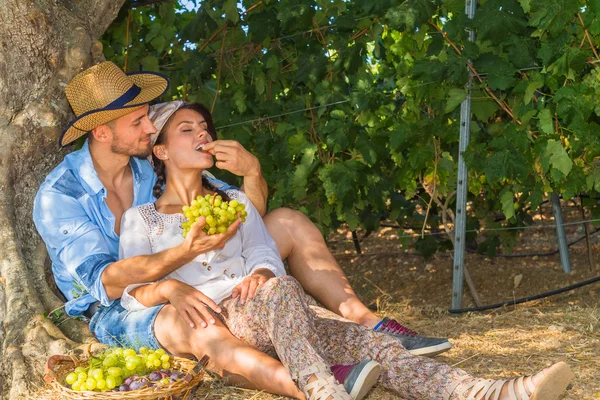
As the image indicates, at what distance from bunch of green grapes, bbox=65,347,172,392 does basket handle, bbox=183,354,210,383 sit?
0.12m

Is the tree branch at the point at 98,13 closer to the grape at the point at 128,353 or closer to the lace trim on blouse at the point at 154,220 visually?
the lace trim on blouse at the point at 154,220

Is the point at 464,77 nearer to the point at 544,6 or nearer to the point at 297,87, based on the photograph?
the point at 544,6

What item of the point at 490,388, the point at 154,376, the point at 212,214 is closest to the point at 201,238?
the point at 212,214

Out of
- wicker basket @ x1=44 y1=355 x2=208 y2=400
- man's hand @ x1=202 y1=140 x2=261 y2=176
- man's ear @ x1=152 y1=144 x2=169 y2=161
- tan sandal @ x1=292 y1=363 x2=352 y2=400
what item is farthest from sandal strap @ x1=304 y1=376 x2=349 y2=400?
man's ear @ x1=152 y1=144 x2=169 y2=161

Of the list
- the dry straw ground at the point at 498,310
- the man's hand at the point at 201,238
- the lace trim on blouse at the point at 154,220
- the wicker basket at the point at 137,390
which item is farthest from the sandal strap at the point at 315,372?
the lace trim on blouse at the point at 154,220

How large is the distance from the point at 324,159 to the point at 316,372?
1.97 m

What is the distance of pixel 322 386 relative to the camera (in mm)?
2668

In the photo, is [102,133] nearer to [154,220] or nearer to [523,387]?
[154,220]

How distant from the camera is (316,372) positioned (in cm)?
270

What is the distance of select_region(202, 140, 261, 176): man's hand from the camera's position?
131 inches

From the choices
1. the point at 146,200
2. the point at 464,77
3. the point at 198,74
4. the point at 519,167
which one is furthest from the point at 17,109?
the point at 519,167

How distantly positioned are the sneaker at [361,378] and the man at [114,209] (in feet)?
1.57

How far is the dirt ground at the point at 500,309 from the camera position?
3260 mm

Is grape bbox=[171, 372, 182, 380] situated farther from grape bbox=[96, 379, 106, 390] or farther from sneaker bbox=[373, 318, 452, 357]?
sneaker bbox=[373, 318, 452, 357]
